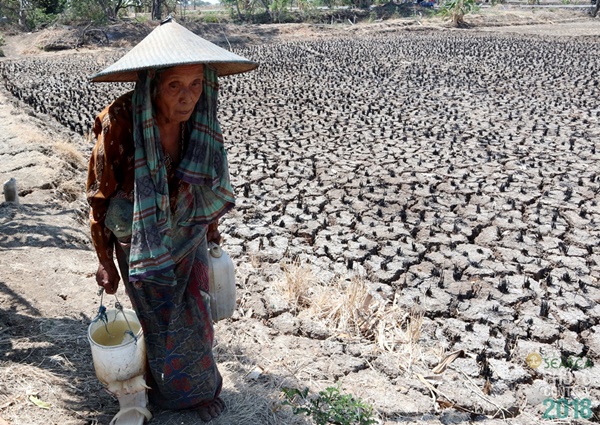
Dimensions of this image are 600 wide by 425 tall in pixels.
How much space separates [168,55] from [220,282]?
98cm

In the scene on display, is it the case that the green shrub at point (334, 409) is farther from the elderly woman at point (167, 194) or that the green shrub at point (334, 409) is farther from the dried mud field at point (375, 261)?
the elderly woman at point (167, 194)

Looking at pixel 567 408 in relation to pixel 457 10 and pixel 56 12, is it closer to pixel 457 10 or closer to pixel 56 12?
pixel 457 10

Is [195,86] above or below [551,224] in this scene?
above

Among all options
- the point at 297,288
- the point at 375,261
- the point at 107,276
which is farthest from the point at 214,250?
the point at 375,261

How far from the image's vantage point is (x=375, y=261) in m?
4.41

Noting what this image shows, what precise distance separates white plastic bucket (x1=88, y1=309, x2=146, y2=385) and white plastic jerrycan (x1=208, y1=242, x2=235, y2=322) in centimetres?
33

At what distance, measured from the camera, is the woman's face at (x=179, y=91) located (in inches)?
79.0

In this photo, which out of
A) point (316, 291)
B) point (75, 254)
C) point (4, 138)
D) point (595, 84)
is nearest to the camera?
point (316, 291)

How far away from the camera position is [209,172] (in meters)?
2.20

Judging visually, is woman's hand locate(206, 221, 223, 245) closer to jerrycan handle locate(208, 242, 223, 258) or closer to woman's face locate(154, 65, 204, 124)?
jerrycan handle locate(208, 242, 223, 258)

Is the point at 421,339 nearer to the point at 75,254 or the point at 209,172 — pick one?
the point at 209,172

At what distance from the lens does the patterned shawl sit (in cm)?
201

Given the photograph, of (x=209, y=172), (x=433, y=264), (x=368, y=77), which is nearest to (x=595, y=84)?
(x=368, y=77)

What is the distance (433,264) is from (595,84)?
26.7 feet
